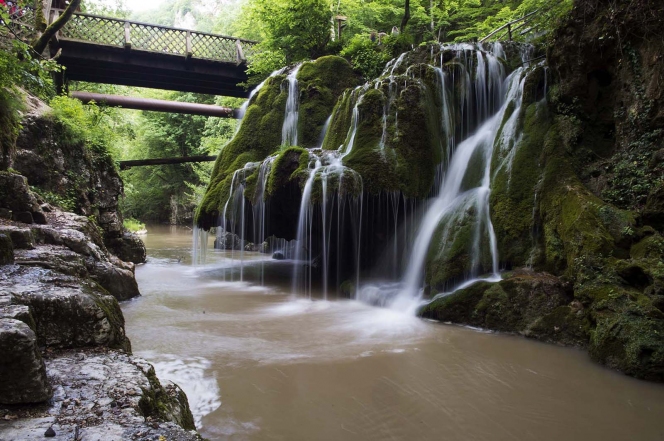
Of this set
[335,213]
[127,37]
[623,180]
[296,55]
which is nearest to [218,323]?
[335,213]

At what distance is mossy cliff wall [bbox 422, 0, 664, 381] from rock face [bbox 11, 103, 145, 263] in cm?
819

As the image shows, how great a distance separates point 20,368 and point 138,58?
58.8 feet

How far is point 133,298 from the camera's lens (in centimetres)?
828

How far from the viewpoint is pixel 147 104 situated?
1666cm

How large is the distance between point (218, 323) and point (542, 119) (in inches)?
283

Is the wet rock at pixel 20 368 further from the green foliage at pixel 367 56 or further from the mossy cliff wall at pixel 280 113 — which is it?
the green foliage at pixel 367 56

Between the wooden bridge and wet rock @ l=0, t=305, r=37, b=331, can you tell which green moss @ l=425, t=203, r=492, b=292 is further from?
the wooden bridge

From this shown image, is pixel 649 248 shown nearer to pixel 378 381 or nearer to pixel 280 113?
pixel 378 381

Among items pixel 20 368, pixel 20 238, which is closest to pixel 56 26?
pixel 20 238

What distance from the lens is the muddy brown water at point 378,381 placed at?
366cm

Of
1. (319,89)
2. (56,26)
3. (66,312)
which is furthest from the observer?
(319,89)

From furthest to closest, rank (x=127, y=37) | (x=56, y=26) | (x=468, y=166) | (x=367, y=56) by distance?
1. (x=127, y=37)
2. (x=367, y=56)
3. (x=56, y=26)
4. (x=468, y=166)

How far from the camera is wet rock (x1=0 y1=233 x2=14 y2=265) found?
3.91 metres

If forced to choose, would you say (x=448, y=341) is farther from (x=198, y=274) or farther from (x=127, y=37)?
(x=127, y=37)
